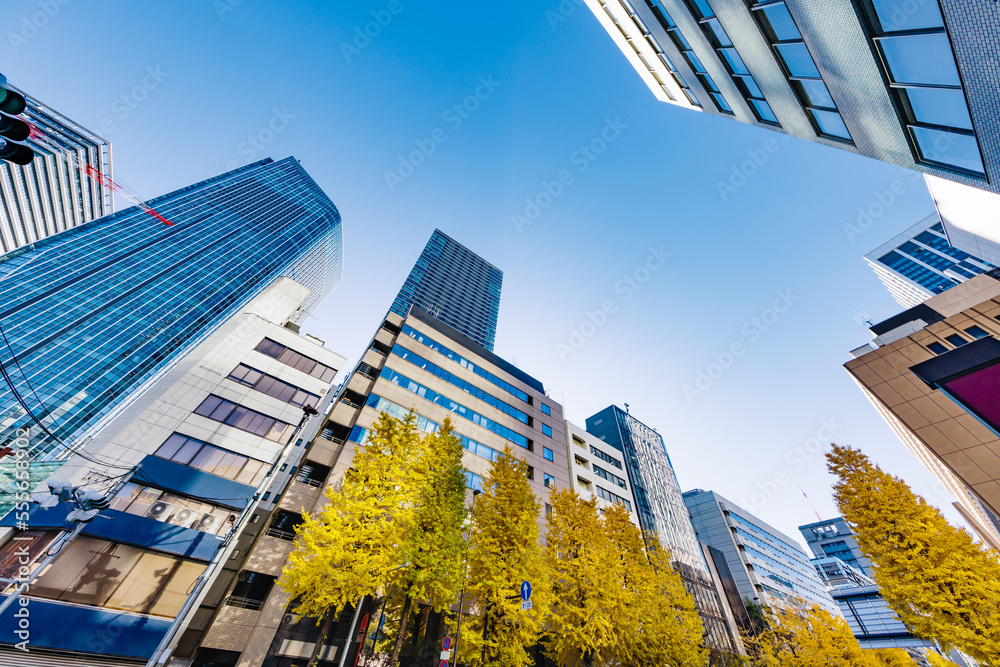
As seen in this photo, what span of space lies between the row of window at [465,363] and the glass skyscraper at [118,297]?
31.5m

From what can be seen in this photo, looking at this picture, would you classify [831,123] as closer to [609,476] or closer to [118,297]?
[609,476]

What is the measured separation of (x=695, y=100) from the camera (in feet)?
74.3

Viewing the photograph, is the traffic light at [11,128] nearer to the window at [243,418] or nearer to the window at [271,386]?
the window at [243,418]

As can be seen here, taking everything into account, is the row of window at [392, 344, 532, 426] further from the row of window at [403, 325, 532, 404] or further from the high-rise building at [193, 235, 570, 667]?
the row of window at [403, 325, 532, 404]

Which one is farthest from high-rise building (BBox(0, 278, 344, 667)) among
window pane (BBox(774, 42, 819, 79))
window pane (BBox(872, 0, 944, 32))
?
window pane (BBox(774, 42, 819, 79))

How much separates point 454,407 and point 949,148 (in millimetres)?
30828

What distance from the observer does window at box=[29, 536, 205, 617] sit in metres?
15.1

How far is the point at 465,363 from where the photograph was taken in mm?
37844

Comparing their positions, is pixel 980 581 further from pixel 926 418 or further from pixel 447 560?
pixel 447 560

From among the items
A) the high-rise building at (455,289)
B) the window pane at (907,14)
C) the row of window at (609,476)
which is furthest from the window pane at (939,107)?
the high-rise building at (455,289)

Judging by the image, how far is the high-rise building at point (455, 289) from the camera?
111 m

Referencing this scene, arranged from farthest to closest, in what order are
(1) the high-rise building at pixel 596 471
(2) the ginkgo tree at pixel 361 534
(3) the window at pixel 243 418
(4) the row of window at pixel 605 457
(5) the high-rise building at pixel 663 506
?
(4) the row of window at pixel 605 457 → (5) the high-rise building at pixel 663 506 → (1) the high-rise building at pixel 596 471 → (3) the window at pixel 243 418 → (2) the ginkgo tree at pixel 361 534

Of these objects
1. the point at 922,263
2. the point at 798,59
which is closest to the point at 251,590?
the point at 798,59

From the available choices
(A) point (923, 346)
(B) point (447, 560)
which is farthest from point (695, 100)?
(B) point (447, 560)
